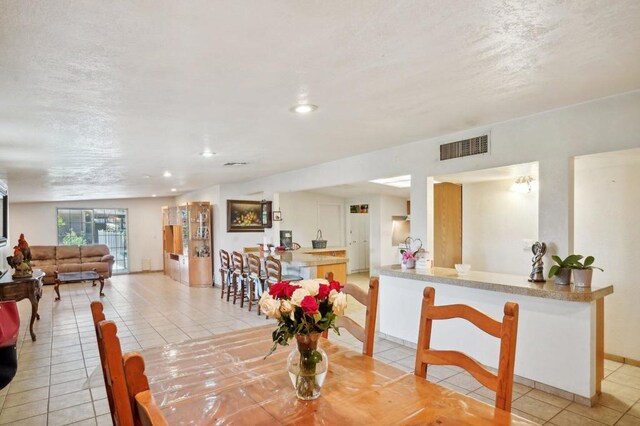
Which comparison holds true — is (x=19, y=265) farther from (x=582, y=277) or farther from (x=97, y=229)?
(x=97, y=229)

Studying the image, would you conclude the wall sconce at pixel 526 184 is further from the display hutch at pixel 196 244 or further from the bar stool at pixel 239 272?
the display hutch at pixel 196 244

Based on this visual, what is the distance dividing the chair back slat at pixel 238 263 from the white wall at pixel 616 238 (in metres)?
4.76

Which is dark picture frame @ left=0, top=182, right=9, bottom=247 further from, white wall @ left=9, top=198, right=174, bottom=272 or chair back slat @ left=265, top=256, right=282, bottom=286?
white wall @ left=9, top=198, right=174, bottom=272

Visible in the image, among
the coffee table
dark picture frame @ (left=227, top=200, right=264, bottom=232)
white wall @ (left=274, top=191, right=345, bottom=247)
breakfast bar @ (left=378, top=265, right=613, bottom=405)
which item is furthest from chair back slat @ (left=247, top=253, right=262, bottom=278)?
the coffee table

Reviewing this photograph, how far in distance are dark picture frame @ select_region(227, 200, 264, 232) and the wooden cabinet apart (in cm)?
464

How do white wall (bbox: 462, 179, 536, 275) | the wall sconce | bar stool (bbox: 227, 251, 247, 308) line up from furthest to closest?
bar stool (bbox: 227, 251, 247, 308), white wall (bbox: 462, 179, 536, 275), the wall sconce

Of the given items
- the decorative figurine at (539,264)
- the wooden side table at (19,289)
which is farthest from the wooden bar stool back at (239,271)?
the decorative figurine at (539,264)

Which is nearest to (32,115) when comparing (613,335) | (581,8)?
(581,8)

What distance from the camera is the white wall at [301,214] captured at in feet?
32.0

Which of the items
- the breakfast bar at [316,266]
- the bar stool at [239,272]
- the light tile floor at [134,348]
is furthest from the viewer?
the bar stool at [239,272]

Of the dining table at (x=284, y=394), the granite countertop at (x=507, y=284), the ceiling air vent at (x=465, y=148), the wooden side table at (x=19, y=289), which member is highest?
the ceiling air vent at (x=465, y=148)

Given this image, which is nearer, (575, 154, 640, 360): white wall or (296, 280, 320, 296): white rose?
(296, 280, 320, 296): white rose

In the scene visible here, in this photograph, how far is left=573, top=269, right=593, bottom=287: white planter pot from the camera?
2895 millimetres

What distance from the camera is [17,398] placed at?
3.09 meters
